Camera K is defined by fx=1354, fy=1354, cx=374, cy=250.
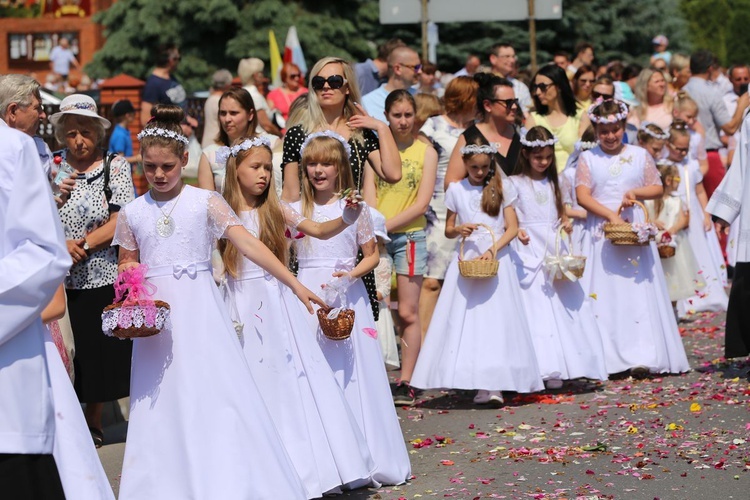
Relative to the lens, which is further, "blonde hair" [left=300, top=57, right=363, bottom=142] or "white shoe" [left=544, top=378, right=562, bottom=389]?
"white shoe" [left=544, top=378, right=562, bottom=389]

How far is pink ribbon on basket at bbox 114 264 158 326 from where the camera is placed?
592 centimetres

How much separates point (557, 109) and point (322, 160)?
18.3 ft

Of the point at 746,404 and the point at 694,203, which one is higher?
the point at 694,203

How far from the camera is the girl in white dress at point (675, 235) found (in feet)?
41.5

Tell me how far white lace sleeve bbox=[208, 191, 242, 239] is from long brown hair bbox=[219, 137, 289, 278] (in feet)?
2.09

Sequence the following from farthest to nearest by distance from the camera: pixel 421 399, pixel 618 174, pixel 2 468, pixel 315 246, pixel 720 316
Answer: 1. pixel 720 316
2. pixel 618 174
3. pixel 421 399
4. pixel 315 246
5. pixel 2 468

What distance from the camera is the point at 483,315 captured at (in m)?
9.45

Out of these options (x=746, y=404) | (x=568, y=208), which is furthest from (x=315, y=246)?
(x=568, y=208)

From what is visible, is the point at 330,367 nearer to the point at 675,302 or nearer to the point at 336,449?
the point at 336,449

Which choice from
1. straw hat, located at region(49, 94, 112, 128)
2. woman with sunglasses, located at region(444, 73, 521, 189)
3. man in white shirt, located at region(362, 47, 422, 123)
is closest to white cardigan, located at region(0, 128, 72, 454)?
straw hat, located at region(49, 94, 112, 128)

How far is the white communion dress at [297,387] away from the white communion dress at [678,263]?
6289 mm

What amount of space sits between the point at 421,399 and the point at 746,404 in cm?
233

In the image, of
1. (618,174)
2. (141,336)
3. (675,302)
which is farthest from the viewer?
(675,302)

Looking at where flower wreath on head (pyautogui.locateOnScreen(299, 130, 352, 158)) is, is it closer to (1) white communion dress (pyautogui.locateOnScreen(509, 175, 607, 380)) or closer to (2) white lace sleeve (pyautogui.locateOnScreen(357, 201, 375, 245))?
(2) white lace sleeve (pyautogui.locateOnScreen(357, 201, 375, 245))
